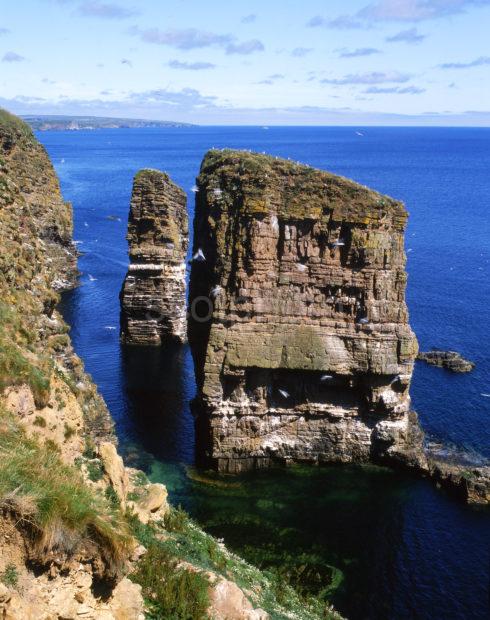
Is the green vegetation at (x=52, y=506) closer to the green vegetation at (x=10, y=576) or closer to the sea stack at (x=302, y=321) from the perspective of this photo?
the green vegetation at (x=10, y=576)

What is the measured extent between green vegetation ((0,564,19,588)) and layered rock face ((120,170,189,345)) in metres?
59.5

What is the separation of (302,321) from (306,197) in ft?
29.5

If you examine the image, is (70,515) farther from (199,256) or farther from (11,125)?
(11,125)

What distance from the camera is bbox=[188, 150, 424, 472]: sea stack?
45250 mm

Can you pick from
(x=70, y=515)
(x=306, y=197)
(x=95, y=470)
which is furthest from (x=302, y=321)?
(x=70, y=515)

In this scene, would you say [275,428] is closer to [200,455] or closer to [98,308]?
[200,455]

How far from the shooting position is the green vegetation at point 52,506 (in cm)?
1297

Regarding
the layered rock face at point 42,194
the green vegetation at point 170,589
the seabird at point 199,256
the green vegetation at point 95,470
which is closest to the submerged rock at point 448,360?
the seabird at point 199,256

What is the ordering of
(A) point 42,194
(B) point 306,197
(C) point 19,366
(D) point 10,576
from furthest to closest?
(A) point 42,194
(B) point 306,197
(C) point 19,366
(D) point 10,576

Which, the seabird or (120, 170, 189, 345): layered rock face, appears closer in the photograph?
the seabird

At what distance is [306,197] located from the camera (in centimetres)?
4506

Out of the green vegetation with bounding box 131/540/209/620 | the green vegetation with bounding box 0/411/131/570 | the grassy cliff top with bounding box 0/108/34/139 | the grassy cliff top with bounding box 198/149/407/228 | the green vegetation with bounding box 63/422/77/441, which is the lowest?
the green vegetation with bounding box 131/540/209/620

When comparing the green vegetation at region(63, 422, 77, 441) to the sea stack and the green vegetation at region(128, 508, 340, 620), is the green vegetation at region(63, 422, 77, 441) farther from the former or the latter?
the sea stack

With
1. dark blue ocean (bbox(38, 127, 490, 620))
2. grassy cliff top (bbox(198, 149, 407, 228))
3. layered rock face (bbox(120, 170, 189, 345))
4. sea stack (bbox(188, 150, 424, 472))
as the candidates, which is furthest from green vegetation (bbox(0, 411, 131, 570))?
layered rock face (bbox(120, 170, 189, 345))
